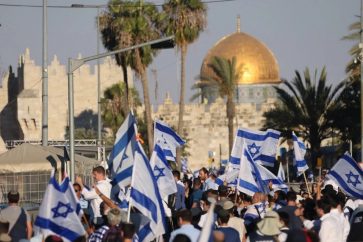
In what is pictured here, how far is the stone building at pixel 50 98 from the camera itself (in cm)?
9044

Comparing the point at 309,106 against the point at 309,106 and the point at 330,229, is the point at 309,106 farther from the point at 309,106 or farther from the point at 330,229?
the point at 330,229

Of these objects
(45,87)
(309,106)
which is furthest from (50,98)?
(45,87)

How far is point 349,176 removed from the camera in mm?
18625

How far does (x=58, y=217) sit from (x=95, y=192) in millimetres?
2773

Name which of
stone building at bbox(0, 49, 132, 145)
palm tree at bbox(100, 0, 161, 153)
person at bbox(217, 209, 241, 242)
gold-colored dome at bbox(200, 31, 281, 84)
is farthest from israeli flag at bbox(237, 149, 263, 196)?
gold-colored dome at bbox(200, 31, 281, 84)

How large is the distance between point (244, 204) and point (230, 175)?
558 cm

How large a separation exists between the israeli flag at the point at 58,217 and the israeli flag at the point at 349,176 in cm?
644

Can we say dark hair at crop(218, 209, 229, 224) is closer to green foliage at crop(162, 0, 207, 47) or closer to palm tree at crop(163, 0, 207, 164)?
palm tree at crop(163, 0, 207, 164)

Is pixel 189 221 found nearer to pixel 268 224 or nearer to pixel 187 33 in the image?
pixel 268 224

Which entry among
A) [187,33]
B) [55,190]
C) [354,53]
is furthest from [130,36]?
[55,190]

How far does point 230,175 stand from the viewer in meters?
24.0

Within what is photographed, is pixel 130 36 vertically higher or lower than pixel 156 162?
higher

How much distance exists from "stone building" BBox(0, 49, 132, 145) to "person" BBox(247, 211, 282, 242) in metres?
76.8

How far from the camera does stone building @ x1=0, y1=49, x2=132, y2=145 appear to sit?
9044 cm
